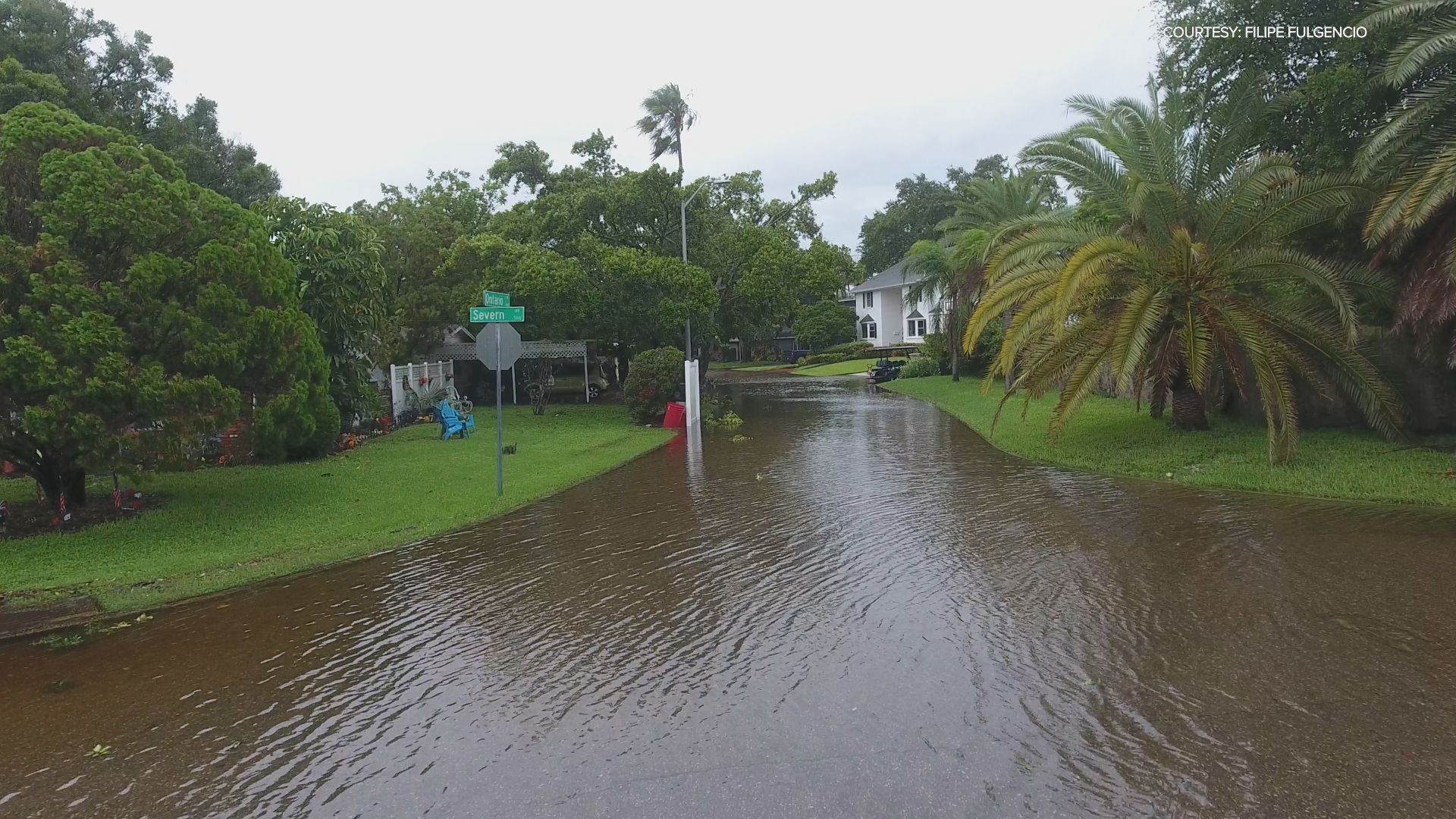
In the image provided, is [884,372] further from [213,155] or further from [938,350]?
[213,155]

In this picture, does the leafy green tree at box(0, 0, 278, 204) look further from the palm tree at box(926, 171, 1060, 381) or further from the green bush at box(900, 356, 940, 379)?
the green bush at box(900, 356, 940, 379)

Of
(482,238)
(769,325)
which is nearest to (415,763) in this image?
(482,238)

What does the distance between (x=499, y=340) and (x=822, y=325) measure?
51.0 m

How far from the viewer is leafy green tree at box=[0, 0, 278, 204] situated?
21844 mm

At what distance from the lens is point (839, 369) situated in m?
53.4

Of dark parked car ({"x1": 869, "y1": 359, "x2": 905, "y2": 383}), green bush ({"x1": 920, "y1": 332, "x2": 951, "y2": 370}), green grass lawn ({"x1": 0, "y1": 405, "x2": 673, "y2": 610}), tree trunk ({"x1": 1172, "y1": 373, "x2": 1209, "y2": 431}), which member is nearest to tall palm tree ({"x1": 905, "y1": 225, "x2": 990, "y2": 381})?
green bush ({"x1": 920, "y1": 332, "x2": 951, "y2": 370})

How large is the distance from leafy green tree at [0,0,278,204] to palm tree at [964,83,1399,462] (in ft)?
67.9

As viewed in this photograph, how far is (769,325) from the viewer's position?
106ft

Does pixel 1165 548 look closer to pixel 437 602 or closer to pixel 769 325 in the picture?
pixel 437 602

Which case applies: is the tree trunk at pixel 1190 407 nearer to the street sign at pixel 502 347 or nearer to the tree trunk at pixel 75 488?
the street sign at pixel 502 347

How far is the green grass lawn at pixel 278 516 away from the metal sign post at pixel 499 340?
1.13 metres

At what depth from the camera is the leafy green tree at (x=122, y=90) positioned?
21.8 meters

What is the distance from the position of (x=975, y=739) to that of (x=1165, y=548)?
4.72 meters

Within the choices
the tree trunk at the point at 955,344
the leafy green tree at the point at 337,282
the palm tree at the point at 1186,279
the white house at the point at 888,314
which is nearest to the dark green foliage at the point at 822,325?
the white house at the point at 888,314
